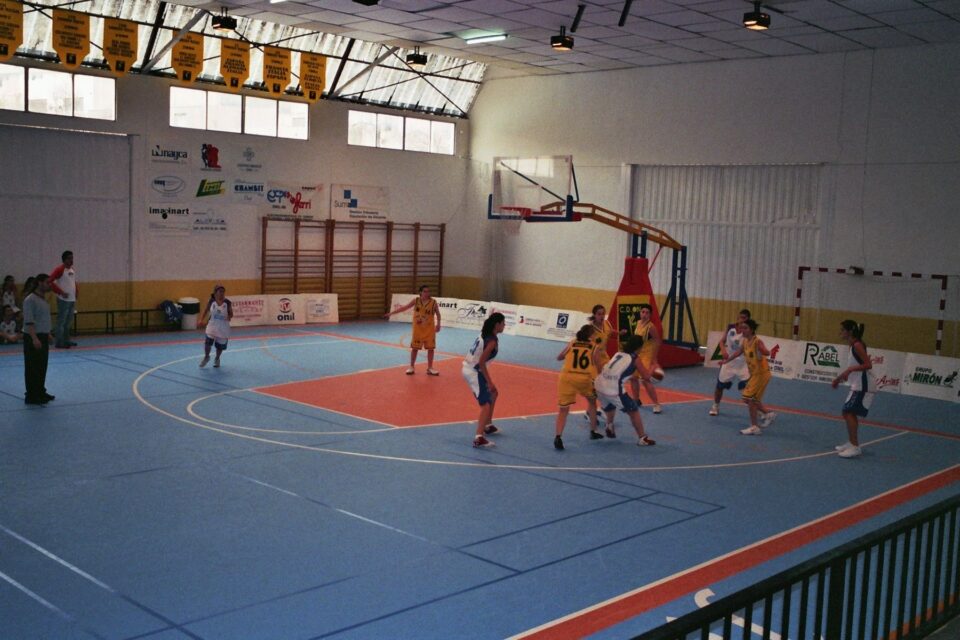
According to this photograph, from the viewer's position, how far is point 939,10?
18.7m

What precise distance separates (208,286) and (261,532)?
59.7 feet

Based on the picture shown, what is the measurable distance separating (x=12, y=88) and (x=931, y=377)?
21318mm

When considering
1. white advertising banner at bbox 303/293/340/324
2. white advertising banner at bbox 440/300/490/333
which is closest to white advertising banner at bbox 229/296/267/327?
white advertising banner at bbox 303/293/340/324

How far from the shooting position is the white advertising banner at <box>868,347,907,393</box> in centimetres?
2066

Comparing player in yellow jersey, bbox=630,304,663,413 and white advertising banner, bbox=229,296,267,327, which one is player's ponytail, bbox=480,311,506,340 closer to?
player in yellow jersey, bbox=630,304,663,413

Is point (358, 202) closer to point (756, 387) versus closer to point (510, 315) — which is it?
point (510, 315)

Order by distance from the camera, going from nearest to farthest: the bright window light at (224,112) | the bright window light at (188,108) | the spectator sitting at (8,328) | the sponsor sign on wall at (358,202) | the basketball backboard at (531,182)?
1. the spectator sitting at (8,328)
2. the bright window light at (188,108)
3. the bright window light at (224,112)
4. the basketball backboard at (531,182)
5. the sponsor sign on wall at (358,202)

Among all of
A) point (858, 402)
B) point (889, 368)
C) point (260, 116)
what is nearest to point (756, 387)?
point (858, 402)

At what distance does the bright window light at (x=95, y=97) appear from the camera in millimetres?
23438

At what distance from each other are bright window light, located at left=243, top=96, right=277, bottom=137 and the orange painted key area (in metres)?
10.3

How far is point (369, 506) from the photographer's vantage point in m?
10.5

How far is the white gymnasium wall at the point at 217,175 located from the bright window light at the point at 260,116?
0.99 ft

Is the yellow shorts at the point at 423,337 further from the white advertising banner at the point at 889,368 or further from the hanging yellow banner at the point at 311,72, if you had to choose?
the white advertising banner at the point at 889,368

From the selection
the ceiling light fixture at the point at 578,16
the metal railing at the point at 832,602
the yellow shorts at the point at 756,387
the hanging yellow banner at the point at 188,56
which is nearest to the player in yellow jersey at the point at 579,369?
the yellow shorts at the point at 756,387
